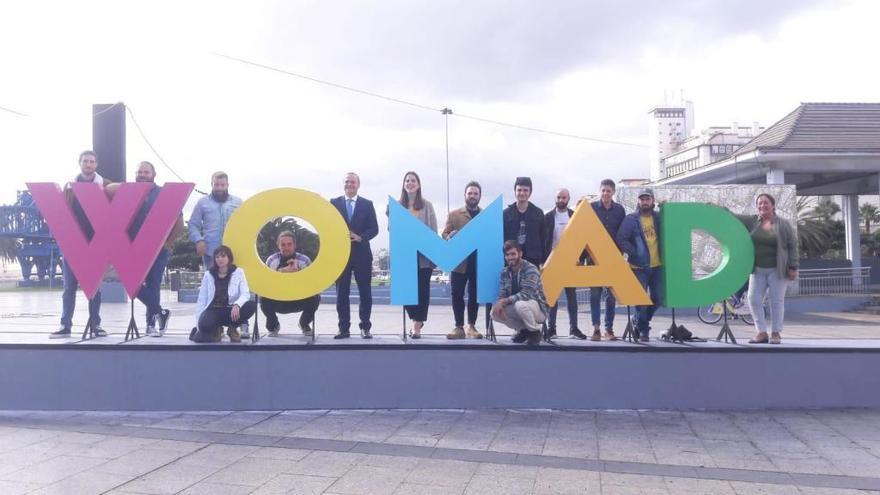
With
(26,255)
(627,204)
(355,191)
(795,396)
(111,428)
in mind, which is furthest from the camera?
(26,255)

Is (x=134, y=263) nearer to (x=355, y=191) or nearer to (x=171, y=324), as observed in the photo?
(x=355, y=191)

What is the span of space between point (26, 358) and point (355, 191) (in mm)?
3869

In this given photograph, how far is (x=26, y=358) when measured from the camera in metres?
6.89

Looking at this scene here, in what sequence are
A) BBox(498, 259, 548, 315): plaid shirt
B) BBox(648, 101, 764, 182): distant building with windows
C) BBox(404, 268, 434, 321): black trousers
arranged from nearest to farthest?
BBox(498, 259, 548, 315): plaid shirt < BBox(404, 268, 434, 321): black trousers < BBox(648, 101, 764, 182): distant building with windows

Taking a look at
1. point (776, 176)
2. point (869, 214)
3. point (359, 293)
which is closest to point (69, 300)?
point (359, 293)

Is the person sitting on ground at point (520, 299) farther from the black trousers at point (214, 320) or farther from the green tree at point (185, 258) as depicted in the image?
the green tree at point (185, 258)

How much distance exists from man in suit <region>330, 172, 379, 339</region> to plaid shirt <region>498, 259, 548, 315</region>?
155cm

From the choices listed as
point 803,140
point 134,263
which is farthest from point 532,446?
point 803,140

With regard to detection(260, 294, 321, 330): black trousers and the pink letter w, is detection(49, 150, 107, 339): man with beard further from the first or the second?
detection(260, 294, 321, 330): black trousers

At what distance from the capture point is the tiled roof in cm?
2217

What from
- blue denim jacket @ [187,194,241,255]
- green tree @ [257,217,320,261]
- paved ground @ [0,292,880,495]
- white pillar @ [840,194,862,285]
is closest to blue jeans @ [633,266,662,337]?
paved ground @ [0,292,880,495]

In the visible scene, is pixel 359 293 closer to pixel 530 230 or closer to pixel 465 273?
pixel 465 273

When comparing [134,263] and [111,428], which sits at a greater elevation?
[134,263]

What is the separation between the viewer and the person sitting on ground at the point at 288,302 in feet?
24.3
